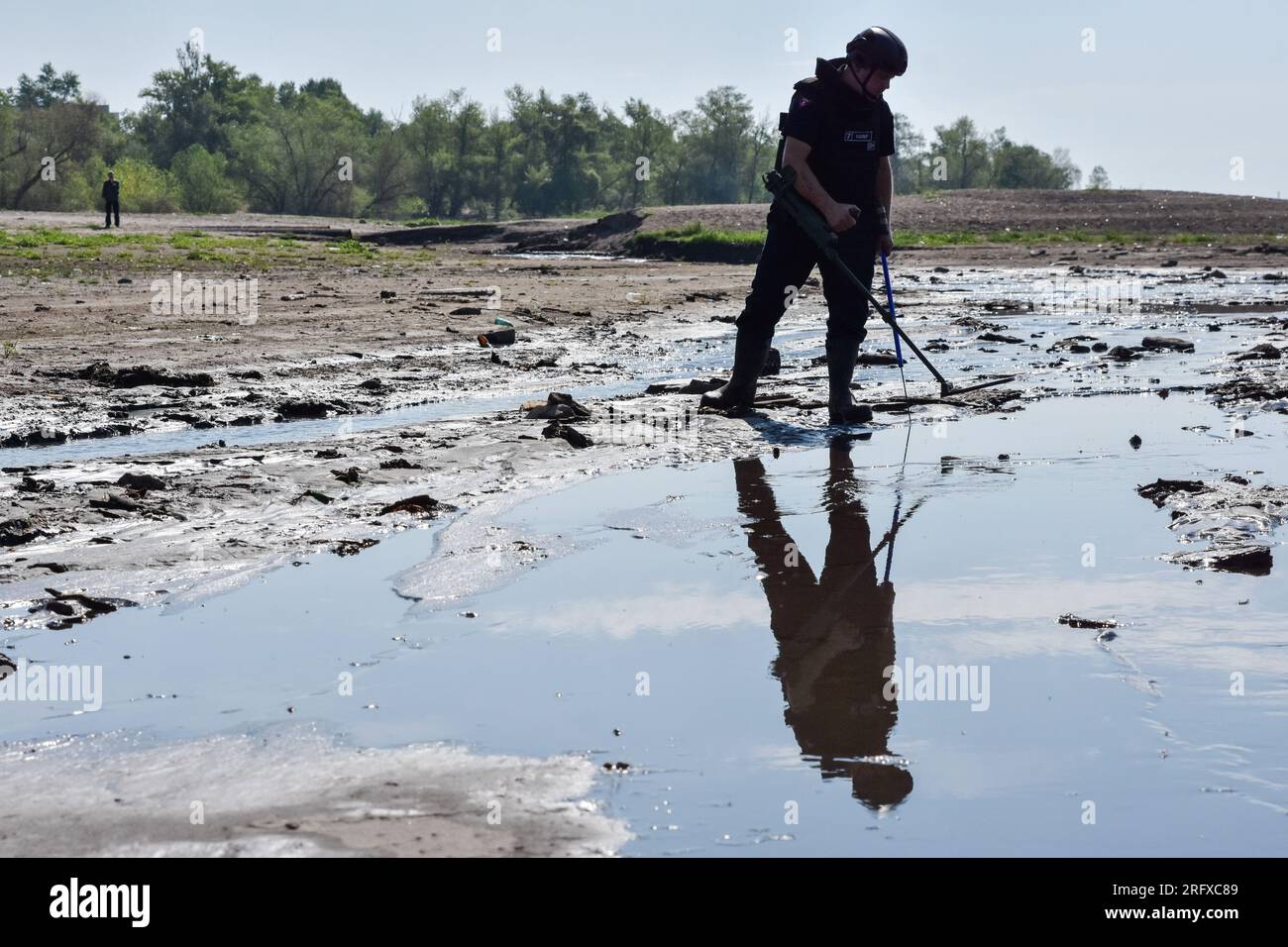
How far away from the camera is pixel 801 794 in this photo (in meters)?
3.12

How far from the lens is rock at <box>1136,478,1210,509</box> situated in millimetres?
6219

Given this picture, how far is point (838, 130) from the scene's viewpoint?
8.03 m

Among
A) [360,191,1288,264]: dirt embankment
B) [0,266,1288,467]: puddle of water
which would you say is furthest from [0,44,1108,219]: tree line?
[0,266,1288,467]: puddle of water

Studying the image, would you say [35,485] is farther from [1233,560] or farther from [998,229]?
[998,229]

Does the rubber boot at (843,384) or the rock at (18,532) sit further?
the rubber boot at (843,384)

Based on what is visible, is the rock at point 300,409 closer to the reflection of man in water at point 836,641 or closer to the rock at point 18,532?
the rock at point 18,532

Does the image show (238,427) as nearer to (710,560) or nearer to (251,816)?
(710,560)

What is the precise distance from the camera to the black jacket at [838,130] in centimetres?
796

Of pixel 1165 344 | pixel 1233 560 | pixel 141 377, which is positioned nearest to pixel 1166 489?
pixel 1233 560

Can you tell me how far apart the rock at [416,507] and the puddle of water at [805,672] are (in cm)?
37

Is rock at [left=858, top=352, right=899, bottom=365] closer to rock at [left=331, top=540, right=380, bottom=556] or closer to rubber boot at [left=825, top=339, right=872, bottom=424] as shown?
rubber boot at [left=825, top=339, right=872, bottom=424]

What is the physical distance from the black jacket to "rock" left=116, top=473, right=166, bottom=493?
4.15 metres

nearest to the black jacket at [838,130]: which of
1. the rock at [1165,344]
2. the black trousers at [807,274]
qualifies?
the black trousers at [807,274]

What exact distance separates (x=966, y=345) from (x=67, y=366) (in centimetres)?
785
